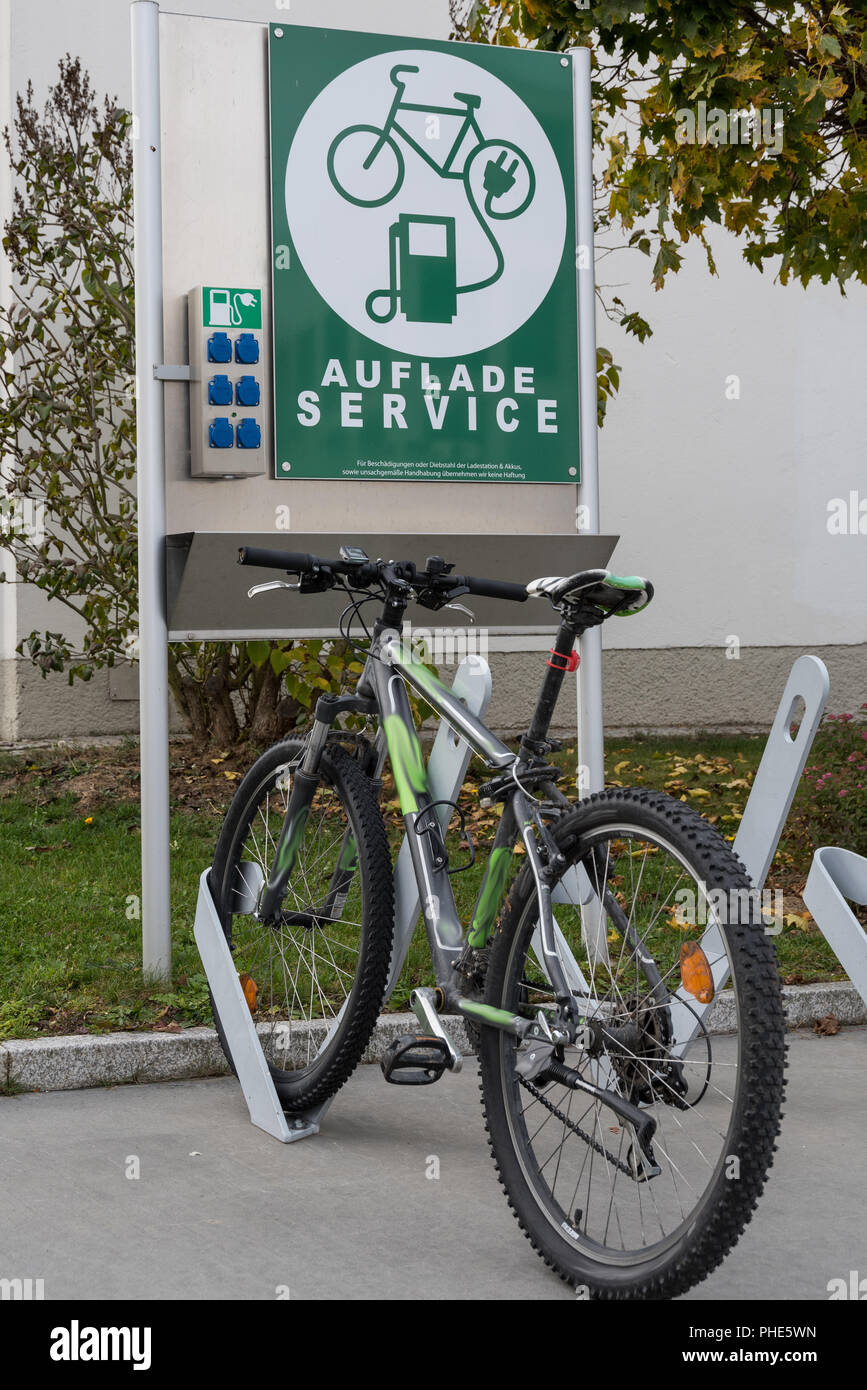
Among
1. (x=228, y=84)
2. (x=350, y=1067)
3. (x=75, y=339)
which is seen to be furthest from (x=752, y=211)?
(x=350, y=1067)

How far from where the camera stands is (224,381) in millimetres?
4621

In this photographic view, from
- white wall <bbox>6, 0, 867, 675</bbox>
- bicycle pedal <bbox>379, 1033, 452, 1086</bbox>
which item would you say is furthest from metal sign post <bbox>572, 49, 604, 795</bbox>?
white wall <bbox>6, 0, 867, 675</bbox>

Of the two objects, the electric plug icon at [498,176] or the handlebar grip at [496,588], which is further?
the electric plug icon at [498,176]

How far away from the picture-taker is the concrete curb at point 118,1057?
4.09 m

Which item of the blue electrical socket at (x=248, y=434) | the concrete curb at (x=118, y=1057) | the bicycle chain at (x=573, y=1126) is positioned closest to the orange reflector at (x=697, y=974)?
the bicycle chain at (x=573, y=1126)

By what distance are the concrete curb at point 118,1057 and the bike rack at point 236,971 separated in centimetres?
30

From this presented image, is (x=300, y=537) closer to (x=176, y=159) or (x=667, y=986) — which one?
(x=176, y=159)

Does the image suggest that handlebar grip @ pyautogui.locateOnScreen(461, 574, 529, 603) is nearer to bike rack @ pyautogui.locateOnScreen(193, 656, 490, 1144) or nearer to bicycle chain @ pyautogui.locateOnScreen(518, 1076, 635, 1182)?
bike rack @ pyautogui.locateOnScreen(193, 656, 490, 1144)

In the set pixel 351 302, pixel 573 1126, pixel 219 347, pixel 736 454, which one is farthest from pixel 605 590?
pixel 736 454

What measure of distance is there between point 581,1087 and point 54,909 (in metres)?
3.09

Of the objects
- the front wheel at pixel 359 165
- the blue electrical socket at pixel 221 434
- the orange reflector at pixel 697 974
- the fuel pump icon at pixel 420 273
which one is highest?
the front wheel at pixel 359 165

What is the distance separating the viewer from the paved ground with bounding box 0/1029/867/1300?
295 centimetres

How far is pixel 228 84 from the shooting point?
4.75m

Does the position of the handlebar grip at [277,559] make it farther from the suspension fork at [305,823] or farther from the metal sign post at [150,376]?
the metal sign post at [150,376]
